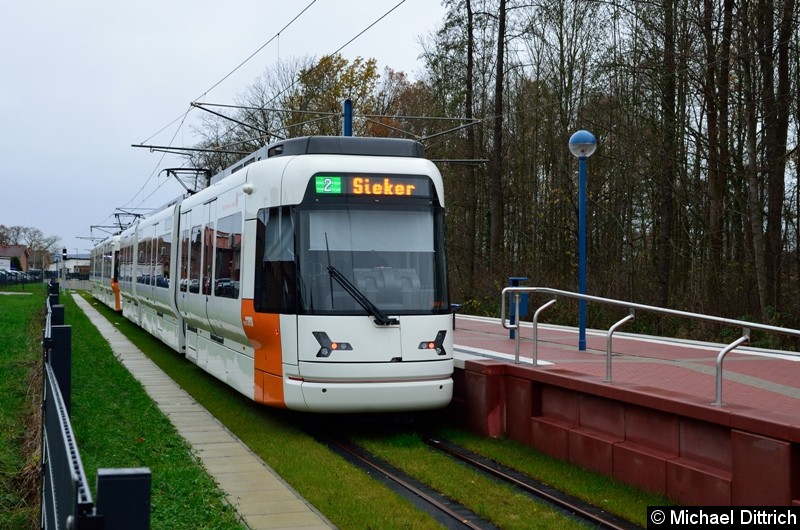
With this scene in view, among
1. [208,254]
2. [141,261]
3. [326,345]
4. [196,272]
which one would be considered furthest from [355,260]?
[141,261]

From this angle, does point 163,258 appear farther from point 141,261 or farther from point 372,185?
point 372,185

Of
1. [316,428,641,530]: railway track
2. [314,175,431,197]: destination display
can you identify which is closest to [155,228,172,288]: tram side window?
[314,175,431,197]: destination display

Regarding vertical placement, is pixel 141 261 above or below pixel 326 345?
above

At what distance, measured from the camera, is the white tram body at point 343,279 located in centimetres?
1045

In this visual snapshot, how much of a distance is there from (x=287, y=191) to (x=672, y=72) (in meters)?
12.2

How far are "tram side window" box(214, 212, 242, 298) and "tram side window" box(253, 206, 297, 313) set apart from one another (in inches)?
36.9

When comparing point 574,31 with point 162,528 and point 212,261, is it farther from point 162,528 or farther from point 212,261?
point 162,528

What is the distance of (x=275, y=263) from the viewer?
432 inches

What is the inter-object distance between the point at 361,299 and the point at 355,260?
484 millimetres

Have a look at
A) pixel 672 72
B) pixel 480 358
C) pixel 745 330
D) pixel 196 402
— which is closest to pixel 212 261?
pixel 196 402

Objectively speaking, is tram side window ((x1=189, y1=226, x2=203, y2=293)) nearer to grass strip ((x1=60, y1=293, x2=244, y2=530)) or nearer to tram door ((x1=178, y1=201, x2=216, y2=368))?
tram door ((x1=178, y1=201, x2=216, y2=368))

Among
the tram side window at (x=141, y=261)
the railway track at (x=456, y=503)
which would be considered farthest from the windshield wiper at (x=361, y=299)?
the tram side window at (x=141, y=261)

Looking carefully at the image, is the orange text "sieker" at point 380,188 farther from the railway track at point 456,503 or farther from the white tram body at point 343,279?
the railway track at point 456,503

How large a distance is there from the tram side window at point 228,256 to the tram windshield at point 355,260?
1.12m
